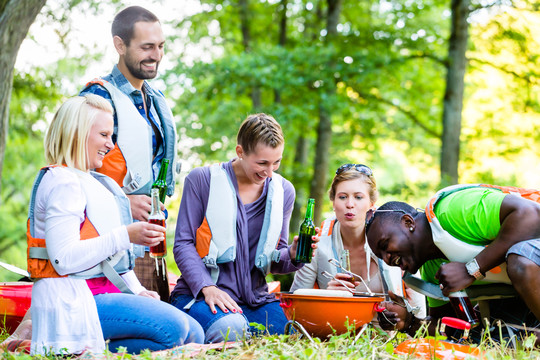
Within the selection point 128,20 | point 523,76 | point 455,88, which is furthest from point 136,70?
point 523,76

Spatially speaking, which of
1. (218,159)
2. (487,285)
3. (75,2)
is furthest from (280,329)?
(218,159)

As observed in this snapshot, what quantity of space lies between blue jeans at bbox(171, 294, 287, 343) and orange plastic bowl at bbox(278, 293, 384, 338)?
0.26 m

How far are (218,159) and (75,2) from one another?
6.60 m

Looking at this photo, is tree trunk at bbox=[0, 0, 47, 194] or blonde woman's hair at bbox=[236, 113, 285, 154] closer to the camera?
blonde woman's hair at bbox=[236, 113, 285, 154]

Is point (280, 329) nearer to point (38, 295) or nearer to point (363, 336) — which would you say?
point (363, 336)

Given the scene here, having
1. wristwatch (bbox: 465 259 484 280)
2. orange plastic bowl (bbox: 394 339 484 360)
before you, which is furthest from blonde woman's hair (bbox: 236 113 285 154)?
orange plastic bowl (bbox: 394 339 484 360)

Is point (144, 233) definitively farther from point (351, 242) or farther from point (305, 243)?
point (351, 242)

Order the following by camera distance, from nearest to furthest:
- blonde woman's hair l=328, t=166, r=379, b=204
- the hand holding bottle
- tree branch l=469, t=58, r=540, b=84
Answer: the hand holding bottle, blonde woman's hair l=328, t=166, r=379, b=204, tree branch l=469, t=58, r=540, b=84

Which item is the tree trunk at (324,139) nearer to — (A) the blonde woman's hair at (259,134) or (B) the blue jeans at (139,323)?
(A) the blonde woman's hair at (259,134)

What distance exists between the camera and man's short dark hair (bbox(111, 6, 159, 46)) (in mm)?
4094

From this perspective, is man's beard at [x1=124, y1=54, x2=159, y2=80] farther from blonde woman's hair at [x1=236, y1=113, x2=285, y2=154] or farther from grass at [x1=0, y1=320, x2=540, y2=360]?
grass at [x1=0, y1=320, x2=540, y2=360]

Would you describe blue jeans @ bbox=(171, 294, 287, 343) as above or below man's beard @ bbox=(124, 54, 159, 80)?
below

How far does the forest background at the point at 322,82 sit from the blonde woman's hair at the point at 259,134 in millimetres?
6682

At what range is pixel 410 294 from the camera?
4160mm
